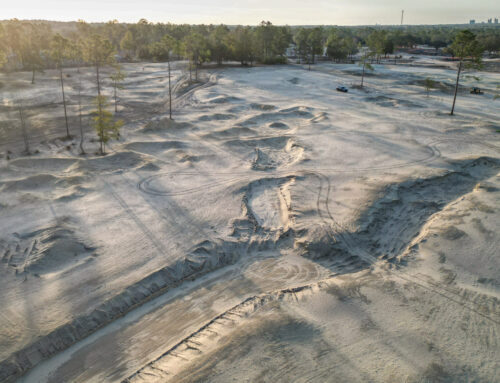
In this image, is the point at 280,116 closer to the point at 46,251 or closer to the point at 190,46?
the point at 46,251

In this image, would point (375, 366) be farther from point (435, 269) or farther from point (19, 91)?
point (19, 91)

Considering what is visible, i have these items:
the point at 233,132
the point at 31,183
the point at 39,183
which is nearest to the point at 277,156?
the point at 233,132

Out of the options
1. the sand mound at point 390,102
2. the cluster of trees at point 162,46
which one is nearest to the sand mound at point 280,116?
the sand mound at point 390,102

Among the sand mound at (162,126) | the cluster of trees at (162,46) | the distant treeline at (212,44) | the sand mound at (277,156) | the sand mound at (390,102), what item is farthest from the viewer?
the distant treeline at (212,44)

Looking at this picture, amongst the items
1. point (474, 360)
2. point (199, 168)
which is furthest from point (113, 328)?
point (199, 168)

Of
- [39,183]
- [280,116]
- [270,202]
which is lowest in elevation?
[270,202]

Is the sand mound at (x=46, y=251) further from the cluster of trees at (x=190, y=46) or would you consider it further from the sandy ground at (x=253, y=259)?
the cluster of trees at (x=190, y=46)

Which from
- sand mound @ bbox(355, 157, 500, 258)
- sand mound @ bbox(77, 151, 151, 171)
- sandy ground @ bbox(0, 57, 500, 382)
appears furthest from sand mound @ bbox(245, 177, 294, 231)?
sand mound @ bbox(77, 151, 151, 171)
